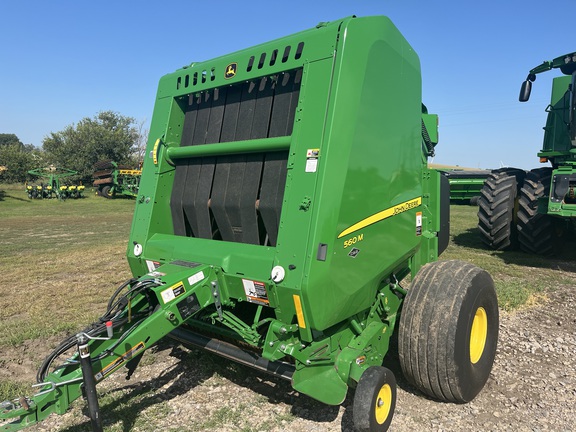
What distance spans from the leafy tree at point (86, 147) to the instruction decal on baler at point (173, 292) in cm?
3700

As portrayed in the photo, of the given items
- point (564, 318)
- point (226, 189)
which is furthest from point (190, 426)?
point (564, 318)

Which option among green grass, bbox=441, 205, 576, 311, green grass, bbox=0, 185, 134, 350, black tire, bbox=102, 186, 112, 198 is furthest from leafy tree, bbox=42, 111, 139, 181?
green grass, bbox=441, 205, 576, 311

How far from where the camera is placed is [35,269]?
8016 millimetres

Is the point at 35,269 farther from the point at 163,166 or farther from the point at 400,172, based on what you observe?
the point at 400,172

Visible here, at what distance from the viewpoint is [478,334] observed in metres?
3.56

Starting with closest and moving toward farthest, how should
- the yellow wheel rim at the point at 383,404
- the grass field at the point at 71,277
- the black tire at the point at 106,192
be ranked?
the yellow wheel rim at the point at 383,404
the grass field at the point at 71,277
the black tire at the point at 106,192

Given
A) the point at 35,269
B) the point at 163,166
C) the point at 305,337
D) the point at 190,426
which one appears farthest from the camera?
the point at 35,269

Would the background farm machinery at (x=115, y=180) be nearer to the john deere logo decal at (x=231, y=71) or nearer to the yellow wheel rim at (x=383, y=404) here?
the john deere logo decal at (x=231, y=71)

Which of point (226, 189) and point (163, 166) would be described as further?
point (163, 166)

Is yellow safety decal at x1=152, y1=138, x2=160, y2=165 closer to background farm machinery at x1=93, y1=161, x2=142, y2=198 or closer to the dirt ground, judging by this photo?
the dirt ground

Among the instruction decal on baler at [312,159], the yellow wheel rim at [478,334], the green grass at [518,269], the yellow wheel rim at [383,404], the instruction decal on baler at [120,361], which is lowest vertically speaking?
the yellow wheel rim at [383,404]

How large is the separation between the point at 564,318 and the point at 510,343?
3.84ft

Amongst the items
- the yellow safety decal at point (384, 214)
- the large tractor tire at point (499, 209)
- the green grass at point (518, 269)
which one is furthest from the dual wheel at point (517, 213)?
the yellow safety decal at point (384, 214)

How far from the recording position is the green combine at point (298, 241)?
2617 mm
